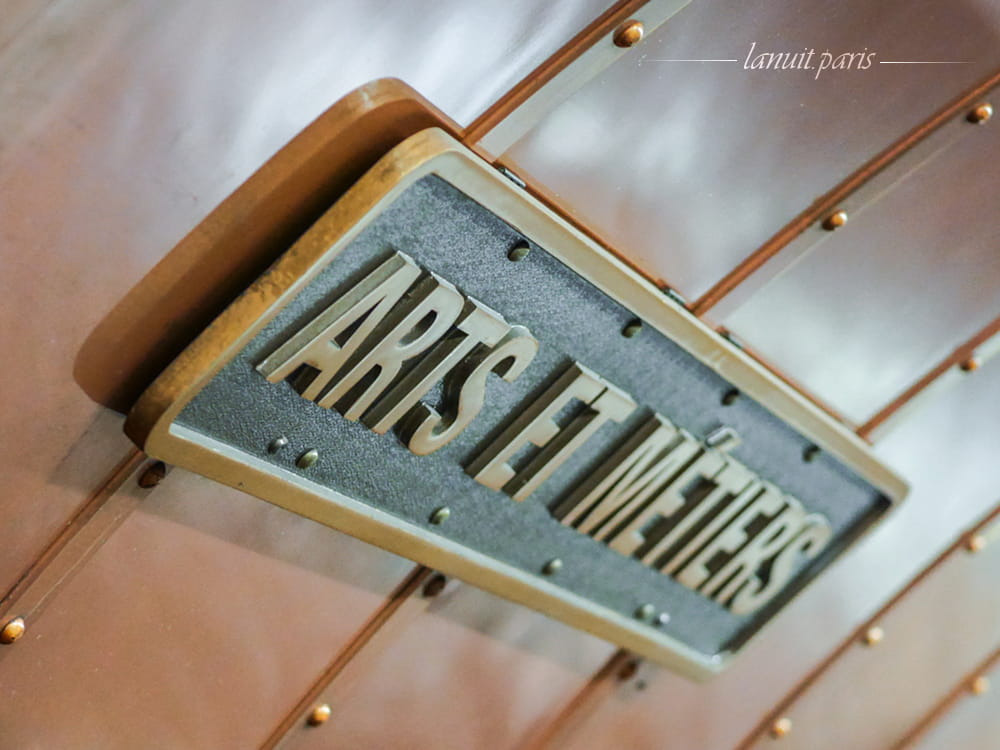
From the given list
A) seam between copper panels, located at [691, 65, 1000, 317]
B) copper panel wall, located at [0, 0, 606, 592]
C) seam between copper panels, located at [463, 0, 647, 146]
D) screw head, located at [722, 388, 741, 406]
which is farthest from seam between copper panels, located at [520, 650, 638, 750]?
seam between copper panels, located at [463, 0, 647, 146]

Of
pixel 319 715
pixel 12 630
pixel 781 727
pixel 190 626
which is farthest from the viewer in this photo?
pixel 781 727

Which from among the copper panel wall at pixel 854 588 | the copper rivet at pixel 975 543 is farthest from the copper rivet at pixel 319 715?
the copper rivet at pixel 975 543

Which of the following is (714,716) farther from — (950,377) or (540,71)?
(540,71)

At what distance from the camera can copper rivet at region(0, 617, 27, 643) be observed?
→ 4.56 feet

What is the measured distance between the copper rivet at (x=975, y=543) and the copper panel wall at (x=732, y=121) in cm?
113

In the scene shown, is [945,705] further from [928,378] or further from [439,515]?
[439,515]

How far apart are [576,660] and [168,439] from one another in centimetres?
106

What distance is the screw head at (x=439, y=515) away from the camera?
1.58 meters

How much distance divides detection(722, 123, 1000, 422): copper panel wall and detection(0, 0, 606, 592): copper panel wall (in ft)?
2.51

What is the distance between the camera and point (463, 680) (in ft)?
6.05

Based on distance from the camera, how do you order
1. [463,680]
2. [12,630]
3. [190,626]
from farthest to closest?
1. [463,680]
2. [190,626]
3. [12,630]

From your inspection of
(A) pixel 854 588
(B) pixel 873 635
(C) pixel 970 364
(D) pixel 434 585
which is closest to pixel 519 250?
(D) pixel 434 585

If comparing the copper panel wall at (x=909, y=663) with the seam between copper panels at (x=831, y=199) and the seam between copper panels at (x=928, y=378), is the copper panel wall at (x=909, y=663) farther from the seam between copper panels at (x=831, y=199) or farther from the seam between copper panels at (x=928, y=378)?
the seam between copper panels at (x=831, y=199)

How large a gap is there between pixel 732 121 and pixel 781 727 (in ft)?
4.77
